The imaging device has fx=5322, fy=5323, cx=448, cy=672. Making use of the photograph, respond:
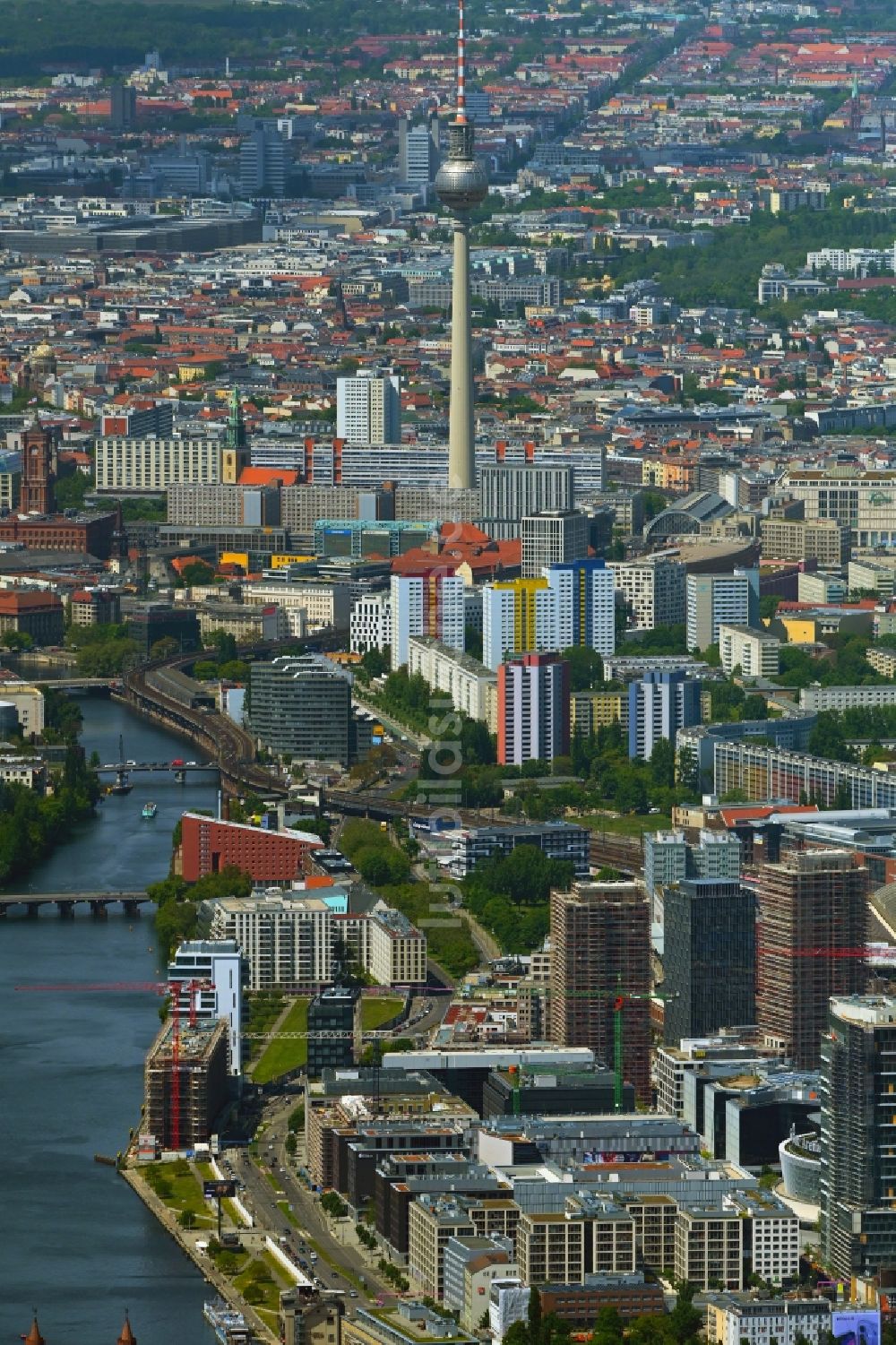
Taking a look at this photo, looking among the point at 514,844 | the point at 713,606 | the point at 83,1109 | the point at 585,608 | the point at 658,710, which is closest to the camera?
the point at 83,1109

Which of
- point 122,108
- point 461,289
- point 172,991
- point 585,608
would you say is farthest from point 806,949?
point 122,108

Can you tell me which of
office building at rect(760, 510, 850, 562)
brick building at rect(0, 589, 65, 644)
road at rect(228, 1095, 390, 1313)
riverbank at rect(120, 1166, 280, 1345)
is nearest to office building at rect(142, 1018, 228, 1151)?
road at rect(228, 1095, 390, 1313)

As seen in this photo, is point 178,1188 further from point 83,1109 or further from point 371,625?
point 371,625

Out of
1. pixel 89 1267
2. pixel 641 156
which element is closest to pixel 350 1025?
pixel 89 1267

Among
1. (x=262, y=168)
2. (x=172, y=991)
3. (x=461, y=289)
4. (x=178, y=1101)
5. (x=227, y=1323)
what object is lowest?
(x=227, y=1323)

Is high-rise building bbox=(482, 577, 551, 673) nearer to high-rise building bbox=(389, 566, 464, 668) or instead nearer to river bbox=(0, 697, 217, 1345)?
high-rise building bbox=(389, 566, 464, 668)
